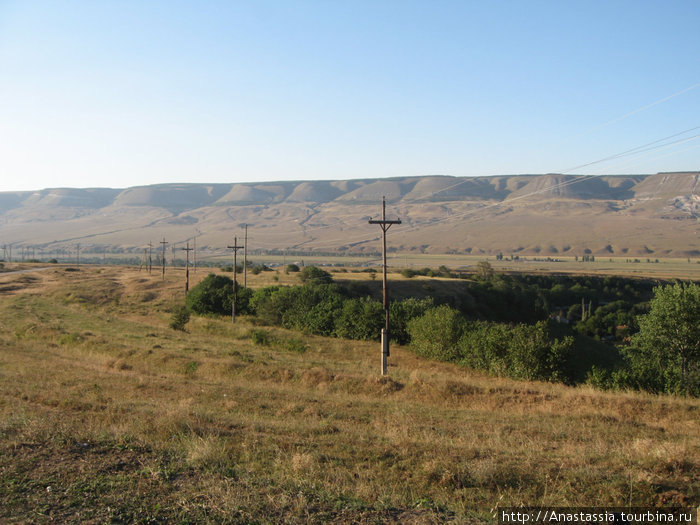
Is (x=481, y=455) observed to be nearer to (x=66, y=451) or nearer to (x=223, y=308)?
(x=66, y=451)

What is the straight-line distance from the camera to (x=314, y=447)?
10141 mm

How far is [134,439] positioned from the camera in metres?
9.72

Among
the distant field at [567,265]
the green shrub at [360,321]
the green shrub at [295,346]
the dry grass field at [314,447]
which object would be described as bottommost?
the distant field at [567,265]

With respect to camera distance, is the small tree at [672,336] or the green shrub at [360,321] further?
the green shrub at [360,321]

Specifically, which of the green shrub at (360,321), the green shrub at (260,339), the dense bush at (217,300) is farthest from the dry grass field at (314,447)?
the dense bush at (217,300)

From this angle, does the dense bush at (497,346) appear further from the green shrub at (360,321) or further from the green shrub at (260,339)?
the green shrub at (260,339)

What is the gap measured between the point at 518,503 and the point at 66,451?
745 centimetres

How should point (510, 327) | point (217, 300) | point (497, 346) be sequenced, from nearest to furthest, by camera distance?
1. point (497, 346)
2. point (510, 327)
3. point (217, 300)

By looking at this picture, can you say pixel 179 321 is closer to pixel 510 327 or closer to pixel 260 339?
pixel 260 339

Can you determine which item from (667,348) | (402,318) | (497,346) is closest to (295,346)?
(402,318)

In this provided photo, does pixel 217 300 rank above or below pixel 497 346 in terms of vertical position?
below

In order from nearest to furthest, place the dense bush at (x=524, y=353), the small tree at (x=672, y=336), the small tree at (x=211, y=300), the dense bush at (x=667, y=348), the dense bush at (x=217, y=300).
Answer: the dense bush at (x=667, y=348) → the small tree at (x=672, y=336) → the dense bush at (x=524, y=353) → the dense bush at (x=217, y=300) → the small tree at (x=211, y=300)

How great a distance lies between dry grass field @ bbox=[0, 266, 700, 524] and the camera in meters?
7.03

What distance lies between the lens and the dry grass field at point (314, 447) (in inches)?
277
